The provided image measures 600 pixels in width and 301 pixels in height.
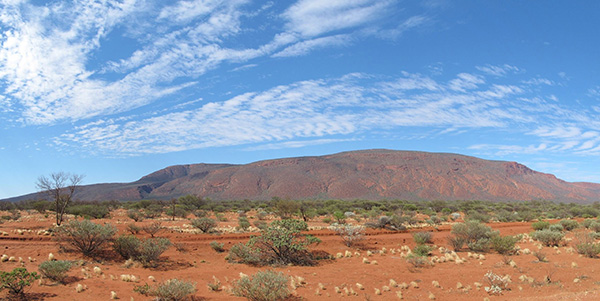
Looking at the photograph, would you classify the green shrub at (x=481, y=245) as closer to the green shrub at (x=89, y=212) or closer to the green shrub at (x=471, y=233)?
Result: the green shrub at (x=471, y=233)

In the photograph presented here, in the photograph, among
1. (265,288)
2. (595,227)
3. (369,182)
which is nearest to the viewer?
(265,288)

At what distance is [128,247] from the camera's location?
622 inches

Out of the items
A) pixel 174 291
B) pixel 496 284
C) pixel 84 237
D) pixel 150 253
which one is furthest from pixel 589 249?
pixel 84 237

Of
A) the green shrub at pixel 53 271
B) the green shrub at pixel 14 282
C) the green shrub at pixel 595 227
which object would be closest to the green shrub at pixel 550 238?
the green shrub at pixel 595 227

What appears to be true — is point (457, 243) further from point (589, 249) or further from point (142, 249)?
point (142, 249)

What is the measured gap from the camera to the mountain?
101 meters

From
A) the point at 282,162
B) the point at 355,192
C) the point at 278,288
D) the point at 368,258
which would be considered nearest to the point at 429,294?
the point at 278,288

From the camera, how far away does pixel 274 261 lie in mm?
15914

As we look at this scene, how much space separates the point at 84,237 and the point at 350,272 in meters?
12.2

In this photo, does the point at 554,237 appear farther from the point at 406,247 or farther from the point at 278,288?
the point at 278,288

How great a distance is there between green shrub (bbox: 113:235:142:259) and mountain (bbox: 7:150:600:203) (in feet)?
268

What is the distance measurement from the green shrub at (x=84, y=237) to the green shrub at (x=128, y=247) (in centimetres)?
77

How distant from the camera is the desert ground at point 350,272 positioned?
35.8 feet

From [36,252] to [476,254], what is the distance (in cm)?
2057
